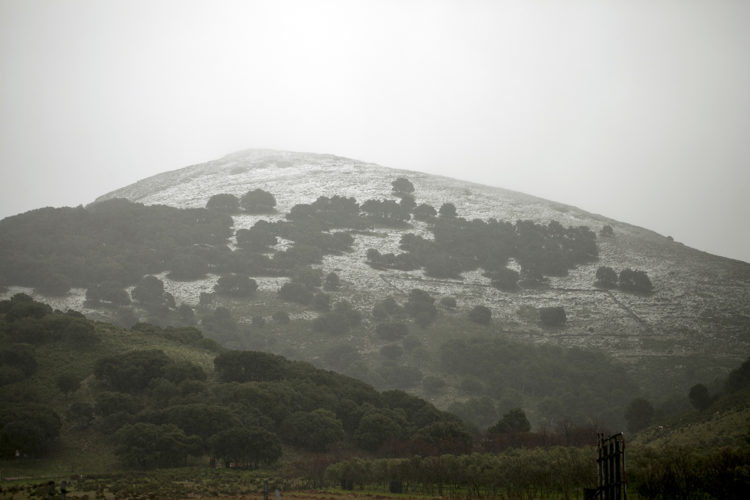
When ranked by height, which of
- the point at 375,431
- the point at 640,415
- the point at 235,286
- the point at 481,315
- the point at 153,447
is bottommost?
the point at 640,415

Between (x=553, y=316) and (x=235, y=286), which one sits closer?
(x=553, y=316)

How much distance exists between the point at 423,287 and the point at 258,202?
1526 inches

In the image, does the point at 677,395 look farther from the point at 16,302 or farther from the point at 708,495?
the point at 16,302

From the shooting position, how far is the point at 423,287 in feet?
342

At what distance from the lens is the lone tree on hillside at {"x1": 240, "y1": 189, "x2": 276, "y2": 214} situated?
125125 millimetres

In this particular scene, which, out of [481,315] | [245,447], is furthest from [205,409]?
[481,315]

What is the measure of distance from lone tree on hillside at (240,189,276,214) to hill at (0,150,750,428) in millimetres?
1226

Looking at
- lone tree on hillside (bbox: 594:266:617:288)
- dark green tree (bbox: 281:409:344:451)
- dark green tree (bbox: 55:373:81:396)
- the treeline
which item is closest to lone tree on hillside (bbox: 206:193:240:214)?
the treeline

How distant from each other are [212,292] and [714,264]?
251 ft

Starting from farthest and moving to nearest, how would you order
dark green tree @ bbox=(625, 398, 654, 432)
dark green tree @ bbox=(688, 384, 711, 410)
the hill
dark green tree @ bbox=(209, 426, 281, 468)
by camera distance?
1. the hill
2. dark green tree @ bbox=(625, 398, 654, 432)
3. dark green tree @ bbox=(688, 384, 711, 410)
4. dark green tree @ bbox=(209, 426, 281, 468)

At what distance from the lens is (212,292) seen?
9725 centimetres

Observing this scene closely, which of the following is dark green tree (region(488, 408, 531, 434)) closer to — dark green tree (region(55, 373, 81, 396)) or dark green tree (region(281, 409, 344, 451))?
dark green tree (region(281, 409, 344, 451))

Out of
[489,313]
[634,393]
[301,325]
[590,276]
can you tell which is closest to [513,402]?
[634,393]

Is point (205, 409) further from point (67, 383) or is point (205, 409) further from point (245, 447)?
point (67, 383)
